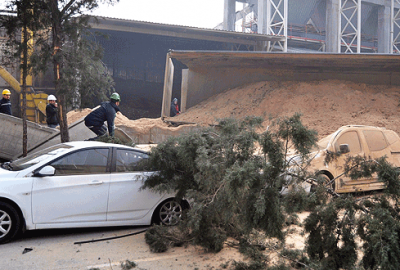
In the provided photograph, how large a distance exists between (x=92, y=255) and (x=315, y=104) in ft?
37.9

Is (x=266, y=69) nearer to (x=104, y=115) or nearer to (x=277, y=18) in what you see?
(x=104, y=115)

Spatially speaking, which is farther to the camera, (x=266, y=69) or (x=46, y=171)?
(x=266, y=69)

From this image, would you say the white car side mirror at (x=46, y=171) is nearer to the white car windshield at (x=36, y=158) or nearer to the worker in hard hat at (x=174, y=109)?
the white car windshield at (x=36, y=158)

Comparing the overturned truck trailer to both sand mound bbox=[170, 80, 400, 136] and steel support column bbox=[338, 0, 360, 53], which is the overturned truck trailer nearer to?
sand mound bbox=[170, 80, 400, 136]

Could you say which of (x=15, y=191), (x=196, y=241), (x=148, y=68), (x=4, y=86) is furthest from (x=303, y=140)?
(x=148, y=68)

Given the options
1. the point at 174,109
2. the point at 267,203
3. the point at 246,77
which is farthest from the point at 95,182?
the point at 174,109

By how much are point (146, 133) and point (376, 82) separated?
926 cm

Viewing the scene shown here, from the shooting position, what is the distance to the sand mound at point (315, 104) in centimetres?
1367

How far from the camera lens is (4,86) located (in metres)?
21.1

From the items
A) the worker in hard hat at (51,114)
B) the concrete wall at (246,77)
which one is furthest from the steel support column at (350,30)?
the worker in hard hat at (51,114)

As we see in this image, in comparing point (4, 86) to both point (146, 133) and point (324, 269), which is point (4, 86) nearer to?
point (146, 133)

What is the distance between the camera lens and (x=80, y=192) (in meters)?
5.99

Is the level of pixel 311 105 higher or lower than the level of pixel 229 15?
lower

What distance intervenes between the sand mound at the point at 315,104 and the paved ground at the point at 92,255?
8.51 meters
